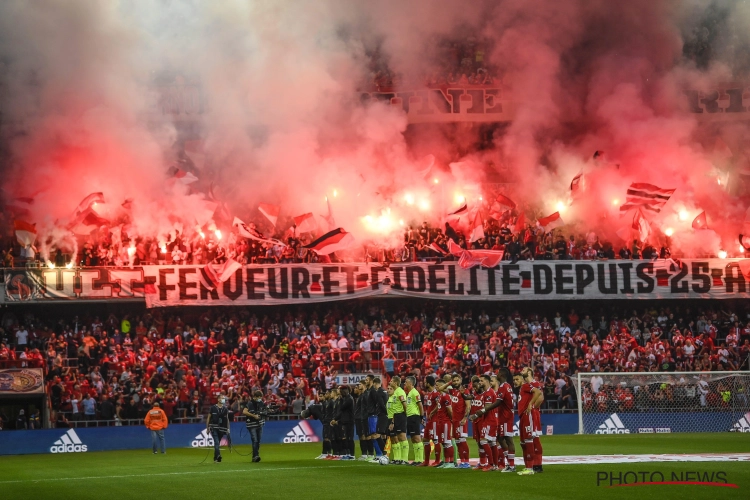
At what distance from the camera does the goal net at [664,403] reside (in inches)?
1182

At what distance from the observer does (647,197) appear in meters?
36.9

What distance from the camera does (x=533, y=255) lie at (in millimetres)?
36438

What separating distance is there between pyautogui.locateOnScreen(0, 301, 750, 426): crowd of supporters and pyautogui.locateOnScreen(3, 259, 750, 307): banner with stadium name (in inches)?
46.6

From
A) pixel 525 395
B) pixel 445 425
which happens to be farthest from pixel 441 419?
pixel 525 395

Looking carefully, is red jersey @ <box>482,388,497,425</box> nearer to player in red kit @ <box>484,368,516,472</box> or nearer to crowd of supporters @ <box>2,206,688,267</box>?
player in red kit @ <box>484,368,516,472</box>

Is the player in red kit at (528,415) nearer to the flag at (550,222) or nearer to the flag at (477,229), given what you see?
the flag at (477,229)

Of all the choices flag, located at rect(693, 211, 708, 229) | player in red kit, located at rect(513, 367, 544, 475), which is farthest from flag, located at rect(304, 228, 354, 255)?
player in red kit, located at rect(513, 367, 544, 475)

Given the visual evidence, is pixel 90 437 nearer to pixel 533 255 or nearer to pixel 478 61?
pixel 533 255

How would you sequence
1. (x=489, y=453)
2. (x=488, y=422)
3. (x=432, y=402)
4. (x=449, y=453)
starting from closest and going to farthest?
(x=488, y=422)
(x=489, y=453)
(x=449, y=453)
(x=432, y=402)

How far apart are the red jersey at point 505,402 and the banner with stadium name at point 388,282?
18574mm

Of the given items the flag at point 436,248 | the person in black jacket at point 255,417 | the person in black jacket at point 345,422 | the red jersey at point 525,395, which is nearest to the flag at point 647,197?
the flag at point 436,248

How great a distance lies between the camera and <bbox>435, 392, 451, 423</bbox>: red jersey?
1783 cm

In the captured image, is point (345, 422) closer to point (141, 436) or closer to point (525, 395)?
point (525, 395)

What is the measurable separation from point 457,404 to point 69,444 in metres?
14.3
